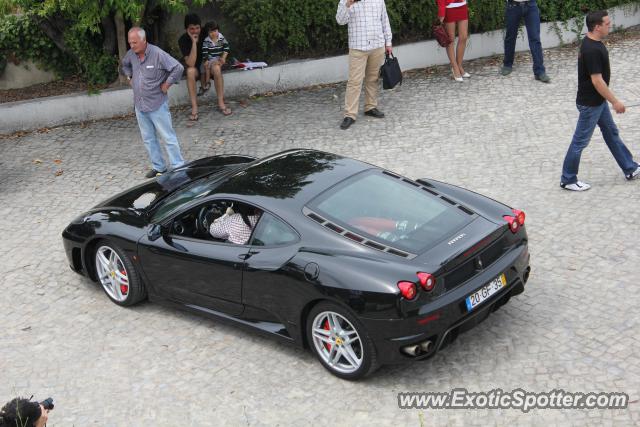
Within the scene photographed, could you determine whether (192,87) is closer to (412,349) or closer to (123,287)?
(123,287)

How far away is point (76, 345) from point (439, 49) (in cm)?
897

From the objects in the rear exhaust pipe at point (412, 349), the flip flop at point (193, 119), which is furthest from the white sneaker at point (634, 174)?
the flip flop at point (193, 119)

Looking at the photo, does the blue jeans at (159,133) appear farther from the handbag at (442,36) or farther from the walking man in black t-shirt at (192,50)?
the handbag at (442,36)

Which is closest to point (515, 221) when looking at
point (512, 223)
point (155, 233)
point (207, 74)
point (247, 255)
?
point (512, 223)

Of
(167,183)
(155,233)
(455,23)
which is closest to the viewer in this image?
(155,233)

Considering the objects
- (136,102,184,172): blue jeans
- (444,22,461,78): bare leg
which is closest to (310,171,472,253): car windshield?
(136,102,184,172): blue jeans

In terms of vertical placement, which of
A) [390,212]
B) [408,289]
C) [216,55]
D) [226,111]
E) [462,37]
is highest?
[216,55]

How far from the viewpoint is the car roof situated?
22.4 feet

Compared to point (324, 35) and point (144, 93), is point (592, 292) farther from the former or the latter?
point (324, 35)

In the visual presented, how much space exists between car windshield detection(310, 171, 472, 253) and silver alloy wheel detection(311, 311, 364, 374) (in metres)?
0.67

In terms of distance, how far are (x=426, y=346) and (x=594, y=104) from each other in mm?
4091

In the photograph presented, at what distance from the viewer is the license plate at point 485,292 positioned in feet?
20.3

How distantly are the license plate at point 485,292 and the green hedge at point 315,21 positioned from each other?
8.46 m

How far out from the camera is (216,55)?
13055mm
